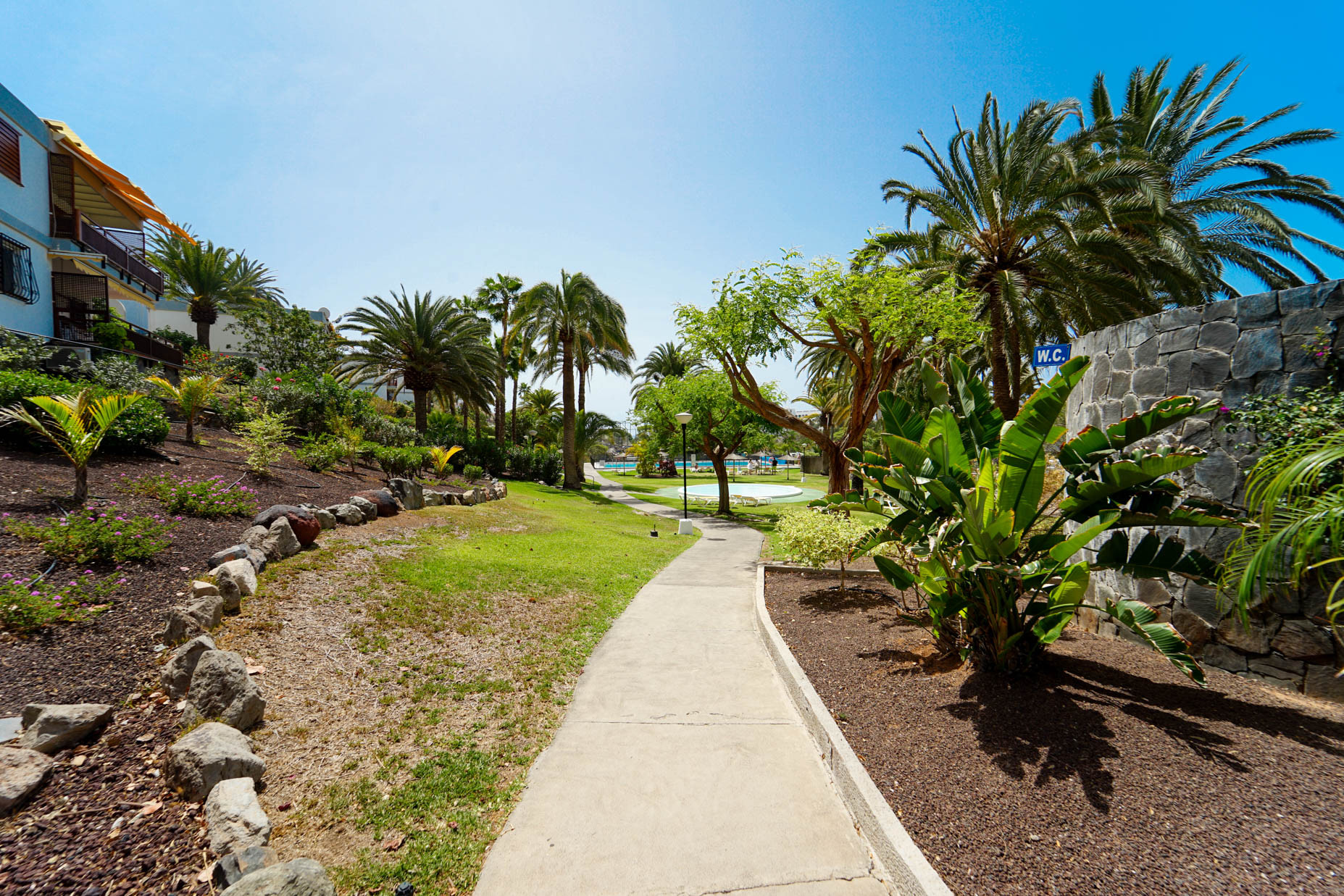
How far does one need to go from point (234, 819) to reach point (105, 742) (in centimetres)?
125

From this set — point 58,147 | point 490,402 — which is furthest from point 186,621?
point 490,402

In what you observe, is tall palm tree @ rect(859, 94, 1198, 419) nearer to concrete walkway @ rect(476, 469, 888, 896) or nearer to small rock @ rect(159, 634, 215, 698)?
concrete walkway @ rect(476, 469, 888, 896)

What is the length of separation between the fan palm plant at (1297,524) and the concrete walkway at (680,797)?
2.90 metres

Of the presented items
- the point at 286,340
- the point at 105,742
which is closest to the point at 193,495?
the point at 105,742

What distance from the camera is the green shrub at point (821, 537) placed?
8234 mm

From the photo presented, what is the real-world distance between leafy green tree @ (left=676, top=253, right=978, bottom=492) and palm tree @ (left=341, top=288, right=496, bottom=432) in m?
15.5

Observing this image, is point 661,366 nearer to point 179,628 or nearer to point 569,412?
point 569,412

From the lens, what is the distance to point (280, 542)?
6.73 meters

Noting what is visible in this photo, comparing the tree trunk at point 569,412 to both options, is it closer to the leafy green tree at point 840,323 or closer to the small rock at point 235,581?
the leafy green tree at point 840,323

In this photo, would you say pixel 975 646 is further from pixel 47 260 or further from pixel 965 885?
pixel 47 260

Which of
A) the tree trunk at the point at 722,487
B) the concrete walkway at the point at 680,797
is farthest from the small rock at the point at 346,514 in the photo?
the tree trunk at the point at 722,487

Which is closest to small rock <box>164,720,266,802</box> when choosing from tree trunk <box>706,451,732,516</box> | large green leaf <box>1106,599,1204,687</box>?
large green leaf <box>1106,599,1204,687</box>

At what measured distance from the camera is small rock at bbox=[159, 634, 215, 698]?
12.7 ft

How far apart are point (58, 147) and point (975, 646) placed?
28.1m
